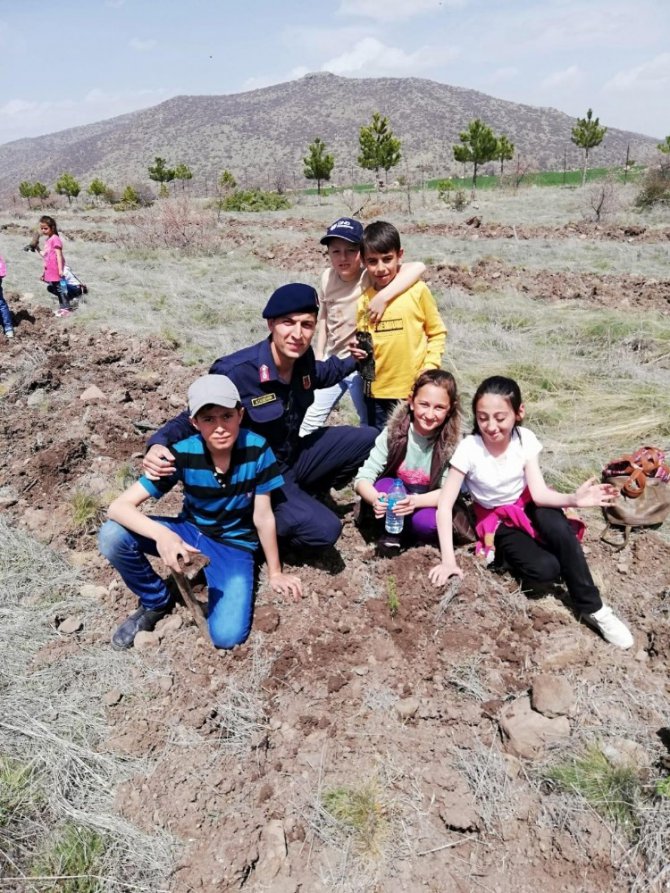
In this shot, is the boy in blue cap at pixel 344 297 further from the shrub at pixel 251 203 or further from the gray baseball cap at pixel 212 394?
the shrub at pixel 251 203

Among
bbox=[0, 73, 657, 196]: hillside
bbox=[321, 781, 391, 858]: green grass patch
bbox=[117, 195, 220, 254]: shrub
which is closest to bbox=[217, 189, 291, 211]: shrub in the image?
bbox=[117, 195, 220, 254]: shrub

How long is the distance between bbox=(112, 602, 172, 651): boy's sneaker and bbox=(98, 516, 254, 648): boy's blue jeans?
0.04 metres

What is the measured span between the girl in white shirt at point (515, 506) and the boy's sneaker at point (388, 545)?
32 centimetres

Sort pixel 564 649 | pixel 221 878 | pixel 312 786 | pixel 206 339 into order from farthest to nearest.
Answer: pixel 206 339
pixel 564 649
pixel 312 786
pixel 221 878

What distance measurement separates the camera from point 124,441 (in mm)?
4297

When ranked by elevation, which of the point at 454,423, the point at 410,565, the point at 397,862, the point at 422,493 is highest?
the point at 454,423

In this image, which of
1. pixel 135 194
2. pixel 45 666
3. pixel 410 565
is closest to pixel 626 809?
pixel 410 565

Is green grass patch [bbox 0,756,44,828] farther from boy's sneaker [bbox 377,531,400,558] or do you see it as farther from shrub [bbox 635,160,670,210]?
shrub [bbox 635,160,670,210]

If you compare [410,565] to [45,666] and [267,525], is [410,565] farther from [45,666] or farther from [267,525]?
[45,666]

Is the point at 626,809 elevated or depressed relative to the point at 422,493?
depressed

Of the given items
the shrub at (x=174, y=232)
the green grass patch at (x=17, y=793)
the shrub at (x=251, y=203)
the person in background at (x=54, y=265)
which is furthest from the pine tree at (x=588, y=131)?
the green grass patch at (x=17, y=793)

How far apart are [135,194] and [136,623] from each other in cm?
4116

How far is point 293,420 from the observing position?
9.57 feet

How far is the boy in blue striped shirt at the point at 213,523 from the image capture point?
7.48 ft
